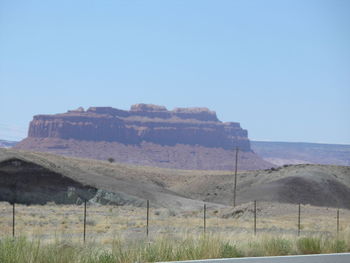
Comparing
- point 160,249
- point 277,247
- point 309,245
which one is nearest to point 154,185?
point 309,245

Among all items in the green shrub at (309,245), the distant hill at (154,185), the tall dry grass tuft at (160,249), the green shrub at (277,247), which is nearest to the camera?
the tall dry grass tuft at (160,249)

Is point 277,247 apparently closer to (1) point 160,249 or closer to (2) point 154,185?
(1) point 160,249

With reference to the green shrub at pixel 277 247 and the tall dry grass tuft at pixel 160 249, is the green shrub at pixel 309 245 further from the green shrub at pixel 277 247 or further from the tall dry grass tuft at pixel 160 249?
the green shrub at pixel 277 247

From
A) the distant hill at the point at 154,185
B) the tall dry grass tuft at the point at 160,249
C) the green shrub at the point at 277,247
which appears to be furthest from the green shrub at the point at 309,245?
the distant hill at the point at 154,185

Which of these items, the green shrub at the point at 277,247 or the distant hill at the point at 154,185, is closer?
the green shrub at the point at 277,247

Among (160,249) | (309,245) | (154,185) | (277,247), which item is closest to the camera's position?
(160,249)

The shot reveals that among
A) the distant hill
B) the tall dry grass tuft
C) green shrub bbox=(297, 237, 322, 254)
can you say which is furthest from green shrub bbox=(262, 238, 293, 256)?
the distant hill

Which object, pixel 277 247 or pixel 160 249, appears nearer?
pixel 160 249

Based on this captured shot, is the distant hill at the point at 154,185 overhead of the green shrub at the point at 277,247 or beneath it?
beneath

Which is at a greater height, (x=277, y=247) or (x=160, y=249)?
(x=160, y=249)

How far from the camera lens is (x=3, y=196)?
7081 cm

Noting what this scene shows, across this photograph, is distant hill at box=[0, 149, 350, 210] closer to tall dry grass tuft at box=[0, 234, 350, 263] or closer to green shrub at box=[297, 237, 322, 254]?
green shrub at box=[297, 237, 322, 254]

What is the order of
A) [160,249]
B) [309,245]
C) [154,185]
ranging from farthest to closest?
[154,185] → [309,245] → [160,249]

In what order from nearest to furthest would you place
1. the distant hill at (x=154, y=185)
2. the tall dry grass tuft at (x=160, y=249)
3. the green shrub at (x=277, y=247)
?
the tall dry grass tuft at (x=160, y=249) → the green shrub at (x=277, y=247) → the distant hill at (x=154, y=185)
